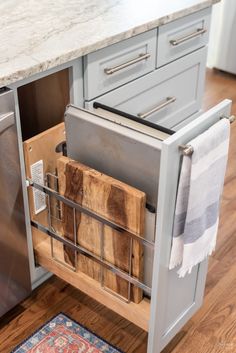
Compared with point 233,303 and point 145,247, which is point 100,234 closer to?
point 145,247

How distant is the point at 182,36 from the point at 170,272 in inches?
37.6

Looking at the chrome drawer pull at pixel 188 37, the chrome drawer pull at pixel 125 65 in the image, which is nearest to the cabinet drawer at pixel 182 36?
the chrome drawer pull at pixel 188 37

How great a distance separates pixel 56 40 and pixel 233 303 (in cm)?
102

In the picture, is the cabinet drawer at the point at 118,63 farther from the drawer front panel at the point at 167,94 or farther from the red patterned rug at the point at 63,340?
the red patterned rug at the point at 63,340

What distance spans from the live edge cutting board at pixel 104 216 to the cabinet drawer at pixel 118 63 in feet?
0.98

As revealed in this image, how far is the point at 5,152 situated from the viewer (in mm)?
1240

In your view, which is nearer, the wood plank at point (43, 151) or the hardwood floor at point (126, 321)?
the wood plank at point (43, 151)

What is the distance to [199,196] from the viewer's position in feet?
3.62

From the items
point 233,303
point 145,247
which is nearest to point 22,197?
point 145,247

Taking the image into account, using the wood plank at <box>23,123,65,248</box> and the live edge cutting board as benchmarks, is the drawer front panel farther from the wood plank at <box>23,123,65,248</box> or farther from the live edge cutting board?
the live edge cutting board

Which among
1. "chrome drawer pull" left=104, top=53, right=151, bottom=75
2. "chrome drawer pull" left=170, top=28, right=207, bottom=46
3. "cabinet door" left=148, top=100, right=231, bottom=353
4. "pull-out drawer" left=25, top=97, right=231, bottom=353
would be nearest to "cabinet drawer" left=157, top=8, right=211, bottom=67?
"chrome drawer pull" left=170, top=28, right=207, bottom=46

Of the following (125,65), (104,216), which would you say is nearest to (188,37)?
(125,65)

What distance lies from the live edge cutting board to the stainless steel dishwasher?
0.41 ft

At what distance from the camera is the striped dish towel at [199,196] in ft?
3.43
